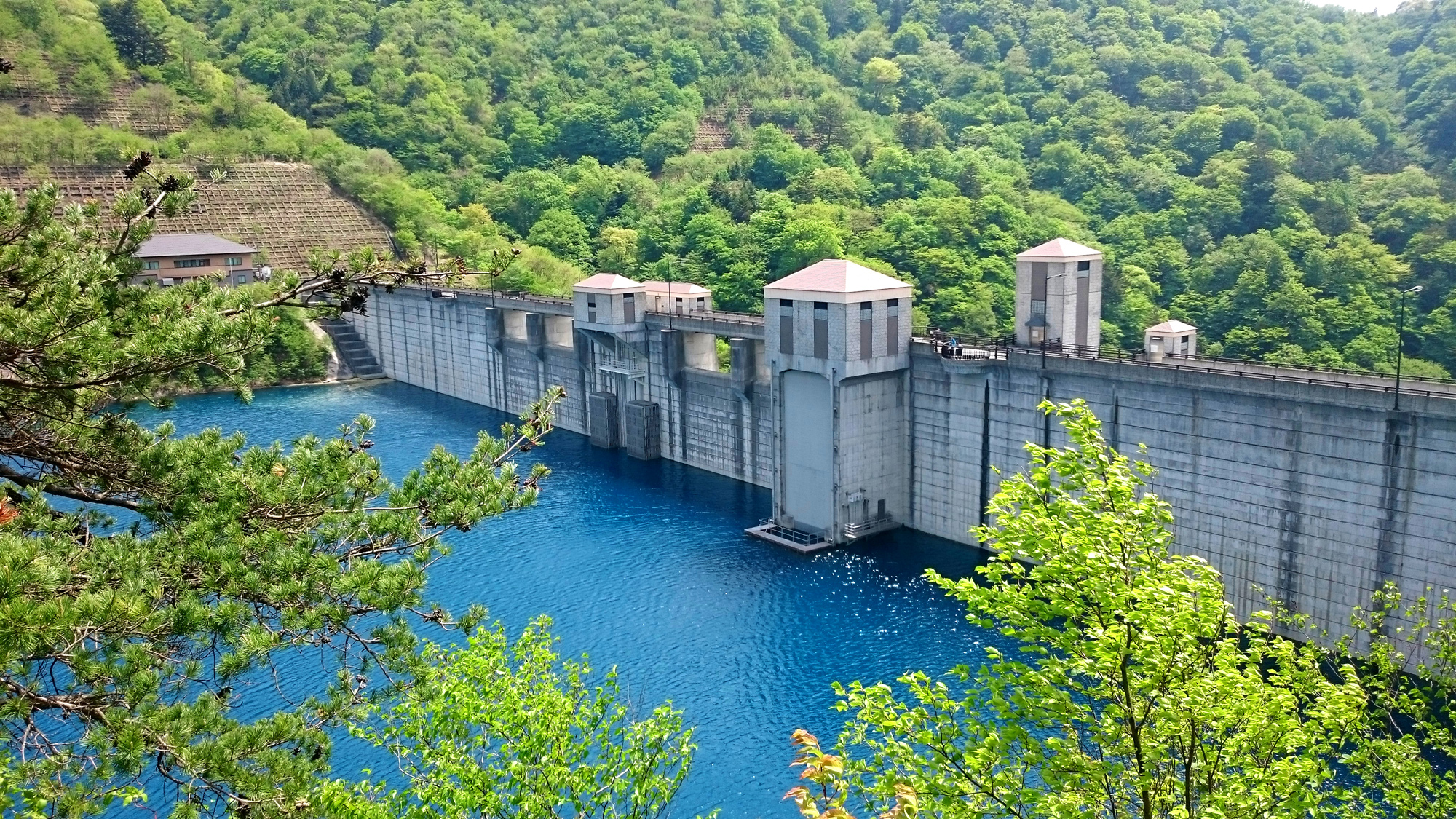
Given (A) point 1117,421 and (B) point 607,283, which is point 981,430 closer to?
(A) point 1117,421

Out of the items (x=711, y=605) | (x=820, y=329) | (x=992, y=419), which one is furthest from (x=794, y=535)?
(x=992, y=419)

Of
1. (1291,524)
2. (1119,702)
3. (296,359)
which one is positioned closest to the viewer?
(1119,702)

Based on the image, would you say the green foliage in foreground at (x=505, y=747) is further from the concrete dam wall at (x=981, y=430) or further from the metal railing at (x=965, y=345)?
the metal railing at (x=965, y=345)

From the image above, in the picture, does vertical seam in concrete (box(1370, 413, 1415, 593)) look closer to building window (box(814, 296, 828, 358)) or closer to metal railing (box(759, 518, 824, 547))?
building window (box(814, 296, 828, 358))

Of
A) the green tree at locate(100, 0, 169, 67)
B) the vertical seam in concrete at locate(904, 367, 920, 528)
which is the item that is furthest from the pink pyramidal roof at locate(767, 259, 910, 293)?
the green tree at locate(100, 0, 169, 67)

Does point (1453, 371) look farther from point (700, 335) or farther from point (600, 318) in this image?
point (600, 318)

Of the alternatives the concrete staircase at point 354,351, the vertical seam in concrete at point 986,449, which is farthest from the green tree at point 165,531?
the concrete staircase at point 354,351
